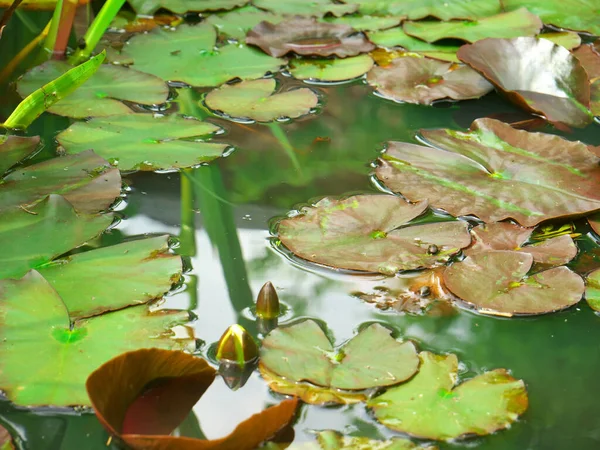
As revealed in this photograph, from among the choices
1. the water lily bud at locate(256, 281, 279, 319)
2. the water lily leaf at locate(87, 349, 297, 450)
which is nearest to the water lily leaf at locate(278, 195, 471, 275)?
the water lily bud at locate(256, 281, 279, 319)

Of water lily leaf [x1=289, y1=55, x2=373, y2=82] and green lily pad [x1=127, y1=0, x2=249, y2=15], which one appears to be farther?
green lily pad [x1=127, y1=0, x2=249, y2=15]

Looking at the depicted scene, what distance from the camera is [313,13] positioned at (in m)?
2.22

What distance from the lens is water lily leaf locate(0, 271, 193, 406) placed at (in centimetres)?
96

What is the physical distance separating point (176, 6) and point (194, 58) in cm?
35

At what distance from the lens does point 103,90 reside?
1.78 m

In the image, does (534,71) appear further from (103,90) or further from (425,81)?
(103,90)

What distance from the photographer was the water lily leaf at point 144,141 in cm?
152

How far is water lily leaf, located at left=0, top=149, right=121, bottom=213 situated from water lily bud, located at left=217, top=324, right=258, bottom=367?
47 cm

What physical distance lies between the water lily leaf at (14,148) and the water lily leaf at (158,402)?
707 millimetres

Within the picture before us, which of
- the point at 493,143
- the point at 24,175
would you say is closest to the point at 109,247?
the point at 24,175

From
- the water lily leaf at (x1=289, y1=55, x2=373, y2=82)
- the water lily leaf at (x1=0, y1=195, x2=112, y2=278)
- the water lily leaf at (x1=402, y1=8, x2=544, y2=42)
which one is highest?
the water lily leaf at (x1=402, y1=8, x2=544, y2=42)

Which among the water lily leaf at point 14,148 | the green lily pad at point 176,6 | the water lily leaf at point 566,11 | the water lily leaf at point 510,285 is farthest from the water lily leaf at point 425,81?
the water lily leaf at point 14,148

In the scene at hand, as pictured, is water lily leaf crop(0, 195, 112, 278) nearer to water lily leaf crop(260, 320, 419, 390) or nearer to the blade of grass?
the blade of grass

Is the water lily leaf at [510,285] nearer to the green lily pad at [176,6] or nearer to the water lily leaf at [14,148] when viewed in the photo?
the water lily leaf at [14,148]
